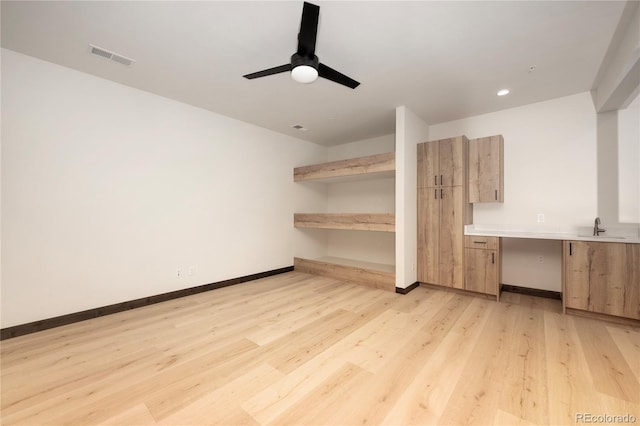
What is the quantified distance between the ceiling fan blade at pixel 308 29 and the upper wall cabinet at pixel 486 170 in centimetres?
290

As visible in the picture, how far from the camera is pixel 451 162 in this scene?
3.66 metres

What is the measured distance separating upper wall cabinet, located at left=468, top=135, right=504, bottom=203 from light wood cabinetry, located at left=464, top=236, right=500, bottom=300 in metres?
0.63

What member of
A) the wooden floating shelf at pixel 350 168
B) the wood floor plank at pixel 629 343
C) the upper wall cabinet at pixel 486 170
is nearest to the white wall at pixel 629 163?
the upper wall cabinet at pixel 486 170

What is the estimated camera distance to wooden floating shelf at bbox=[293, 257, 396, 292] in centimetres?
378

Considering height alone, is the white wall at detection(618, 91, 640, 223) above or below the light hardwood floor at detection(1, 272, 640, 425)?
above

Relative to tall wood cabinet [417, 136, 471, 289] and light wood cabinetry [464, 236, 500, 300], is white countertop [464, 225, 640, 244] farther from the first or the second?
tall wood cabinet [417, 136, 471, 289]

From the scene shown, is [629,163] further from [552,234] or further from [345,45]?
[345,45]

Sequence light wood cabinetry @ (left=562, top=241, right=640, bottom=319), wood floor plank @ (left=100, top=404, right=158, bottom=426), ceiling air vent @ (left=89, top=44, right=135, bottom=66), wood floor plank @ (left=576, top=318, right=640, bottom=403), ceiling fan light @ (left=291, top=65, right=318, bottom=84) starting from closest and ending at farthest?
wood floor plank @ (left=100, top=404, right=158, bottom=426) → wood floor plank @ (left=576, top=318, right=640, bottom=403) → ceiling fan light @ (left=291, top=65, right=318, bottom=84) → ceiling air vent @ (left=89, top=44, right=135, bottom=66) → light wood cabinetry @ (left=562, top=241, right=640, bottom=319)

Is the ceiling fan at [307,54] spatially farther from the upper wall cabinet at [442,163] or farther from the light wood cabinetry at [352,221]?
the upper wall cabinet at [442,163]

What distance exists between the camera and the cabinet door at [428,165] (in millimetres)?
3811

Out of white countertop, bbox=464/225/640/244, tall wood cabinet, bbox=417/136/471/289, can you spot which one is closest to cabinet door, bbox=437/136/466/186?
tall wood cabinet, bbox=417/136/471/289

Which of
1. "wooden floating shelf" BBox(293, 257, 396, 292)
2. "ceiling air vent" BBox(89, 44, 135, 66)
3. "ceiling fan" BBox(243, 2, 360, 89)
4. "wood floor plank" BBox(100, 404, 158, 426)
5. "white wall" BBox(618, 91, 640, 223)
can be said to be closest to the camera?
"wood floor plank" BBox(100, 404, 158, 426)

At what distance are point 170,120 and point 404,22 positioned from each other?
306cm

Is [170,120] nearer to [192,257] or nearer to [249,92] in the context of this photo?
[249,92]
